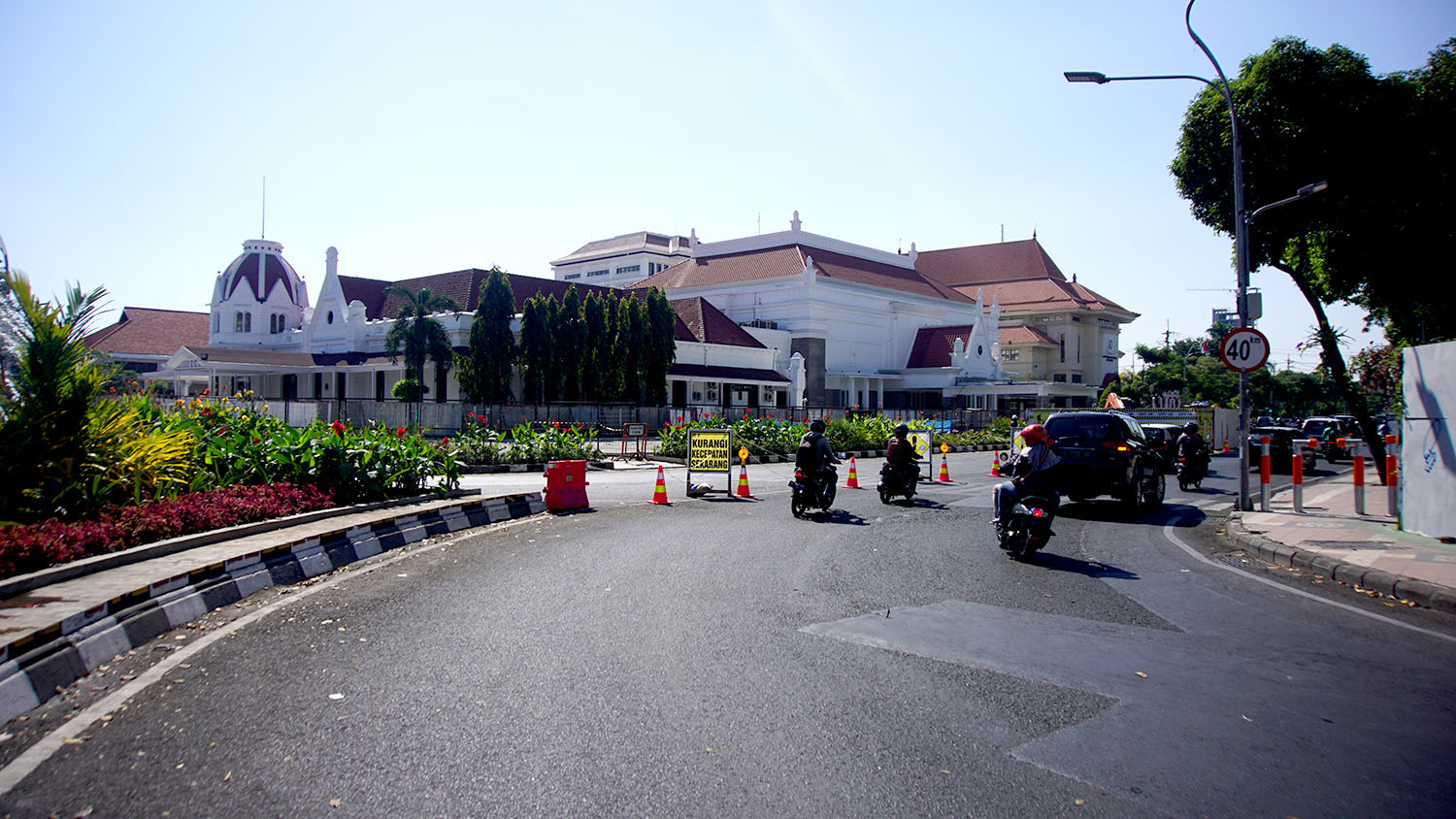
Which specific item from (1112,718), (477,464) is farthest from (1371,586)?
(477,464)

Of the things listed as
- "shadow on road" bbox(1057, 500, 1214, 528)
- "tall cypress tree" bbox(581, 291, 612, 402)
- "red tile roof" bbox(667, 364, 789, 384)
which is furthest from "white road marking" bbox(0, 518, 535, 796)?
"red tile roof" bbox(667, 364, 789, 384)

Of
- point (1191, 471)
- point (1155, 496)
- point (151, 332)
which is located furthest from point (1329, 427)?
point (151, 332)

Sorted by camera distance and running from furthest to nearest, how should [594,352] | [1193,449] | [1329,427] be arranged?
1. [594,352]
2. [1329,427]
3. [1193,449]

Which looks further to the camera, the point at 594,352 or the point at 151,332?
the point at 151,332

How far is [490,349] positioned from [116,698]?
3658 centimetres

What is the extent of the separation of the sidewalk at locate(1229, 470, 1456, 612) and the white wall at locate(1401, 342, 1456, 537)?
32cm

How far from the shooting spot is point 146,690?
217 inches

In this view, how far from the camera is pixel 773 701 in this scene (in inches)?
209

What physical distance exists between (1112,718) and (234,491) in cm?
1081

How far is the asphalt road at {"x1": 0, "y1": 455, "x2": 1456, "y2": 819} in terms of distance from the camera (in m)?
4.10

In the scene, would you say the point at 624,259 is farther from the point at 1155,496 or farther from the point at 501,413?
the point at 1155,496

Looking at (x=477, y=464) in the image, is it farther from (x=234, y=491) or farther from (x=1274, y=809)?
(x=1274, y=809)

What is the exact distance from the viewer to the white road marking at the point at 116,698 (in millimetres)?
4328

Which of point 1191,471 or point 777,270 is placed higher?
point 777,270
